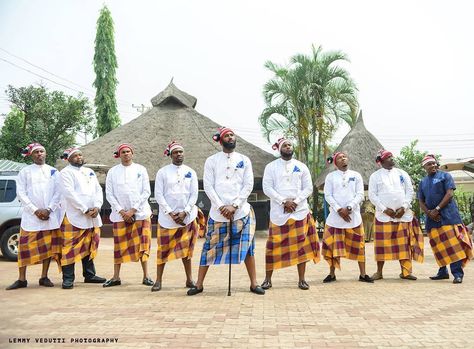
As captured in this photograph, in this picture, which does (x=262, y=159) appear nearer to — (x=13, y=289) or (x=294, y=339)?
(x=13, y=289)

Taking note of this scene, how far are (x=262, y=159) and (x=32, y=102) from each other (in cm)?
1281

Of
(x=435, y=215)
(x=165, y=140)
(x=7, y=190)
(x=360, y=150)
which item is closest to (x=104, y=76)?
(x=165, y=140)

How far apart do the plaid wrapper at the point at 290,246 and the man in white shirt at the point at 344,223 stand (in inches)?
27.7

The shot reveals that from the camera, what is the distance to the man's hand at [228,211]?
230 inches

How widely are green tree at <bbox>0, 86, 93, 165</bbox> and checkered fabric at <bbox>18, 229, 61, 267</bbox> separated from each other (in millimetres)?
19285

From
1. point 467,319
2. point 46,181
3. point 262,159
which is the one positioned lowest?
point 467,319

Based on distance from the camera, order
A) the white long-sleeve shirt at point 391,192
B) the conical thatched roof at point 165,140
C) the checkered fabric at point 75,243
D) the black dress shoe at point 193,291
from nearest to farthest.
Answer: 1. the black dress shoe at point 193,291
2. the checkered fabric at point 75,243
3. the white long-sleeve shirt at point 391,192
4. the conical thatched roof at point 165,140

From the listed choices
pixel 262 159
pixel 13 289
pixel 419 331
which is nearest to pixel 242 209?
pixel 419 331

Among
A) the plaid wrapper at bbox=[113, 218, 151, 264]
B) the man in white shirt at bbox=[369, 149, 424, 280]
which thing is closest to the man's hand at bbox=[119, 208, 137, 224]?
the plaid wrapper at bbox=[113, 218, 151, 264]

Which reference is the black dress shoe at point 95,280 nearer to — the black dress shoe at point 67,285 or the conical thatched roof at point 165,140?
the black dress shoe at point 67,285

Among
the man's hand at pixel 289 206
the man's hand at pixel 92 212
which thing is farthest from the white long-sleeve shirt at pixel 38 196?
the man's hand at pixel 289 206

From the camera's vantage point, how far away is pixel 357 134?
763 inches

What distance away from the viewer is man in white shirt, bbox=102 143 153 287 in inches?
264

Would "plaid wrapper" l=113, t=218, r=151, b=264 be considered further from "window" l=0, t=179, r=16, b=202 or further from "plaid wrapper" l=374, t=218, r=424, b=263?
"window" l=0, t=179, r=16, b=202
